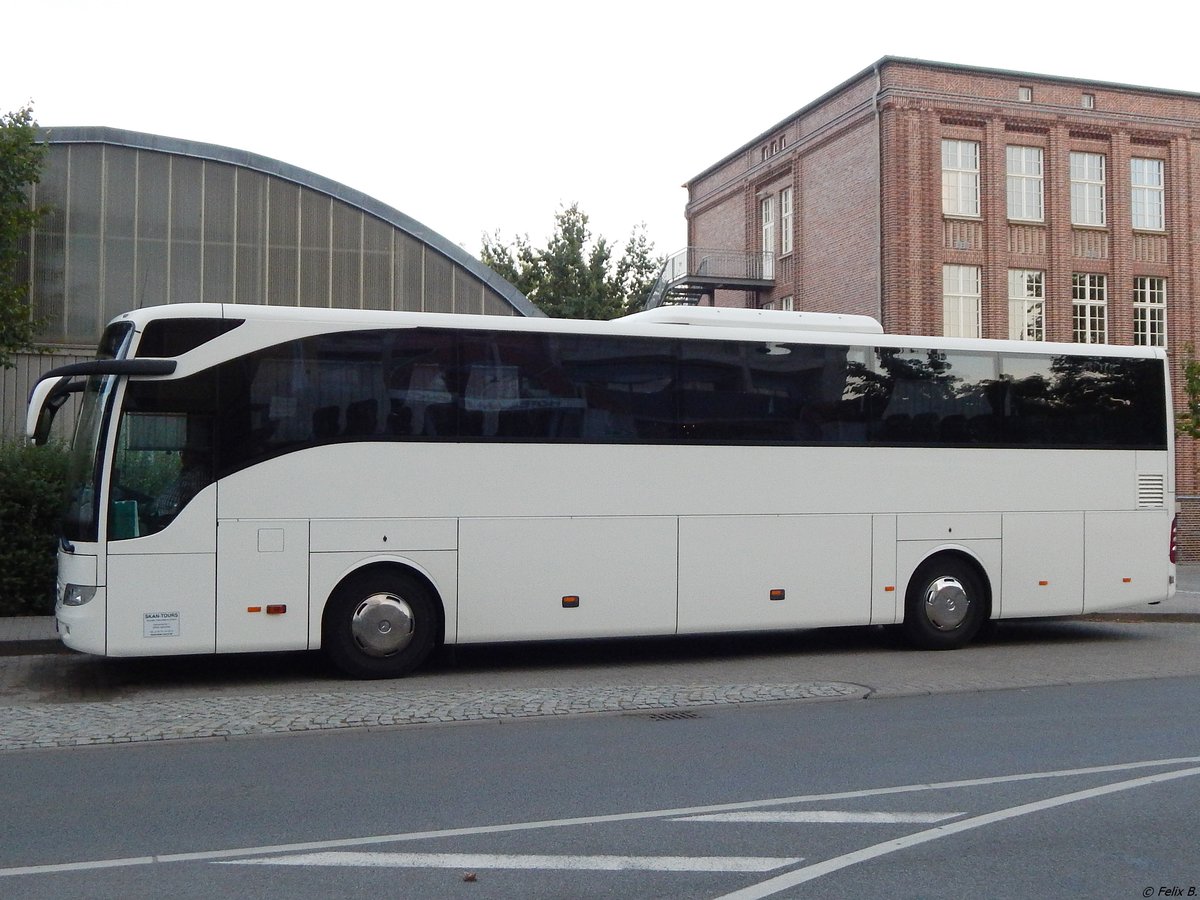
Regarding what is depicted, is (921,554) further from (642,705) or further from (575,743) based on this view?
(575,743)

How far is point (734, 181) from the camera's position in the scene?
41.0 metres

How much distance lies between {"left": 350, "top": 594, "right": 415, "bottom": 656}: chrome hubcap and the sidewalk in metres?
3.95

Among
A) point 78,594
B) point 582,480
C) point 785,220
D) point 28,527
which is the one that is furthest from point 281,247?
point 785,220

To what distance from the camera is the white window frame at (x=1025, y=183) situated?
3325 cm

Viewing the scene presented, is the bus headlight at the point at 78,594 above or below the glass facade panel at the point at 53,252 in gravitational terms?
below

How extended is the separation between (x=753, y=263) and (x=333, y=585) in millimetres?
29119

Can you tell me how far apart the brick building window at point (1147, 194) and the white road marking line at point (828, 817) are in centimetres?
3154

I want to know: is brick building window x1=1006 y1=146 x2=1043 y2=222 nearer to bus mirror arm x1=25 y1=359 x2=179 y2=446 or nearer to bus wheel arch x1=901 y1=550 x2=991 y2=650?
bus wheel arch x1=901 y1=550 x2=991 y2=650

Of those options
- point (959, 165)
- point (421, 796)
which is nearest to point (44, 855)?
point (421, 796)

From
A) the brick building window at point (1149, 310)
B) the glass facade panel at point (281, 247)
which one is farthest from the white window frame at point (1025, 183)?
the glass facade panel at point (281, 247)

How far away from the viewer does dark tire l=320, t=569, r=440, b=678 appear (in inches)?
456

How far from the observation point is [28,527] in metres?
15.8

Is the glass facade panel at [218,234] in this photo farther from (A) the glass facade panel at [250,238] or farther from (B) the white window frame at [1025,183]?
(B) the white window frame at [1025,183]

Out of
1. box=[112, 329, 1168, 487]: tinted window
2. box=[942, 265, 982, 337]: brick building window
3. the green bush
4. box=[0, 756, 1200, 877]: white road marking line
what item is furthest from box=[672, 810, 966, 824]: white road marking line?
box=[942, 265, 982, 337]: brick building window
